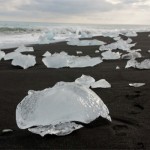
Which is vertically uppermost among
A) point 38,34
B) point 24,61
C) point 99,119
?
point 99,119

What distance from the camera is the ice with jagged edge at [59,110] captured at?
1801mm

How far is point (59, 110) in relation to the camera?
1.88 metres

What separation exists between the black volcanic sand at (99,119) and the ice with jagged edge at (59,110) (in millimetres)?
43

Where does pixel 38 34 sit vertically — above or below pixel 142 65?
below

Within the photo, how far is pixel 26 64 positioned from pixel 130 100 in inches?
79.9

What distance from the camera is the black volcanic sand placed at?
167 cm

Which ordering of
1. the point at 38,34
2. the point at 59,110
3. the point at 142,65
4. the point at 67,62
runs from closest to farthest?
the point at 59,110
the point at 142,65
the point at 67,62
the point at 38,34

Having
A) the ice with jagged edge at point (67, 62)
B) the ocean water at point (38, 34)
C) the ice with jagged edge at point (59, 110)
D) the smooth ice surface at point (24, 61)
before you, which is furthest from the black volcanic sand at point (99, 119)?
the ocean water at point (38, 34)

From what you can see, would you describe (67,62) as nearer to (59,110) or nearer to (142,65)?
(142,65)

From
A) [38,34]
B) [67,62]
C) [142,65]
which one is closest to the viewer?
[142,65]

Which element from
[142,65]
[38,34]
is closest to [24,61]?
[142,65]

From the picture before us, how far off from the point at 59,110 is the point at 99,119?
258mm

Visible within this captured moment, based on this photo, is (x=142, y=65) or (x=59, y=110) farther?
(x=142, y=65)

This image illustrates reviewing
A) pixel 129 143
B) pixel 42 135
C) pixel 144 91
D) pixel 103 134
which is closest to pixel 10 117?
pixel 42 135
